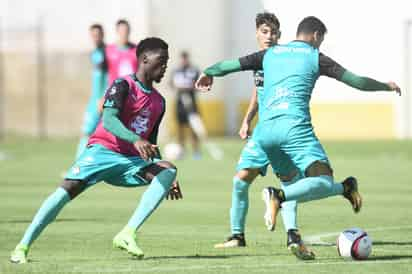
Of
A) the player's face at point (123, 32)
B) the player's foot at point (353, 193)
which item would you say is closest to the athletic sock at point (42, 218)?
the player's foot at point (353, 193)

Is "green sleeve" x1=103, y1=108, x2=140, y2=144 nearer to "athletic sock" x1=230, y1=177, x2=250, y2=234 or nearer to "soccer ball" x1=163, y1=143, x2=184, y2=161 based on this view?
"athletic sock" x1=230, y1=177, x2=250, y2=234

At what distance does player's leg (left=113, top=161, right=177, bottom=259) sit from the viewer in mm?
10273

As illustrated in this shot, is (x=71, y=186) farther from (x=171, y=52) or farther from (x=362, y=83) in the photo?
(x=171, y=52)

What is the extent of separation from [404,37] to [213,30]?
19.9ft

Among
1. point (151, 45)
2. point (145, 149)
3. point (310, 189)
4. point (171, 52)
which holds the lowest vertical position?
point (310, 189)

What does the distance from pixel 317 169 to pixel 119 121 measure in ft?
5.73

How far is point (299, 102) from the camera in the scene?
1070cm

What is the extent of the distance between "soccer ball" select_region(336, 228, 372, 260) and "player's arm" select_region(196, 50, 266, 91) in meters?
1.67

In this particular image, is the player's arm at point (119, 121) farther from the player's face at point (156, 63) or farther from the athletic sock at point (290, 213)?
the athletic sock at point (290, 213)

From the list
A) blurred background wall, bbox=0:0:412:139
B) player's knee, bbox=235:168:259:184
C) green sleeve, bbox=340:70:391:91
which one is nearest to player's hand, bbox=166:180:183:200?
player's knee, bbox=235:168:259:184

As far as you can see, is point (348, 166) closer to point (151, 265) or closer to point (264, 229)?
point (264, 229)

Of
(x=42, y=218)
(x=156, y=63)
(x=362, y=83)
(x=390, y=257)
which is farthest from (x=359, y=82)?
(x=42, y=218)

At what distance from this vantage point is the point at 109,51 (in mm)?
21141

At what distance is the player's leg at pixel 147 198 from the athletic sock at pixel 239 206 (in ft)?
4.79
